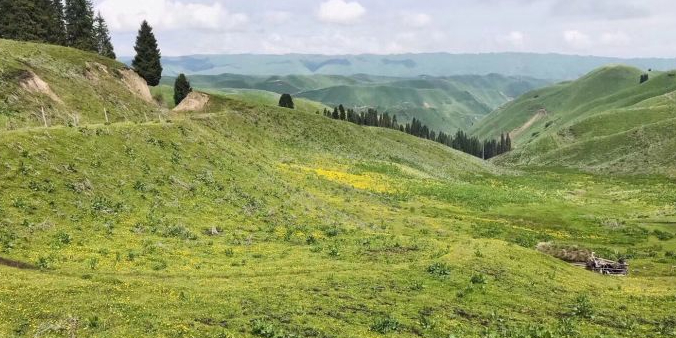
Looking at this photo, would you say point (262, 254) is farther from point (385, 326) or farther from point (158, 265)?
point (385, 326)

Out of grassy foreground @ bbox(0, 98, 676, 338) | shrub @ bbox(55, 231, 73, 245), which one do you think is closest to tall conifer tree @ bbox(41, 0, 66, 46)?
grassy foreground @ bbox(0, 98, 676, 338)

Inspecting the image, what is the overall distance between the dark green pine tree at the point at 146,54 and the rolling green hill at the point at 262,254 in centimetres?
6277

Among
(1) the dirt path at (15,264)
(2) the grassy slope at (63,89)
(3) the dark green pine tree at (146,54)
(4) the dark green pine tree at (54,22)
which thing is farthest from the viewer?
(3) the dark green pine tree at (146,54)

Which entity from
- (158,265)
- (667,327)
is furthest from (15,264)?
(667,327)

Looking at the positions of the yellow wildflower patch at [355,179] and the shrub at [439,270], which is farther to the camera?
the yellow wildflower patch at [355,179]

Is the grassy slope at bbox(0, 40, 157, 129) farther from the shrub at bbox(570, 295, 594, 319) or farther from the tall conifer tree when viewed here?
the shrub at bbox(570, 295, 594, 319)

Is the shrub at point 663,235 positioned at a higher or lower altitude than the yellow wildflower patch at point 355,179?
lower

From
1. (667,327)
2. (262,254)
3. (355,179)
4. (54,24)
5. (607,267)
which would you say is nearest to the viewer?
(667,327)

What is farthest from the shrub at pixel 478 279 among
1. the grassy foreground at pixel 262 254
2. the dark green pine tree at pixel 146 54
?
the dark green pine tree at pixel 146 54

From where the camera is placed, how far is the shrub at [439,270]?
2836cm

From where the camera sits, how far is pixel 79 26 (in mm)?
114062

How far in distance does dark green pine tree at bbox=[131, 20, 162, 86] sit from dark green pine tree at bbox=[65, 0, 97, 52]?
44.3 ft

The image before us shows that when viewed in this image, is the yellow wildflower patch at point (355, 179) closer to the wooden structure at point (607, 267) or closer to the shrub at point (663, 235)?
the shrub at point (663, 235)

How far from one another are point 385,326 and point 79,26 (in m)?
121
